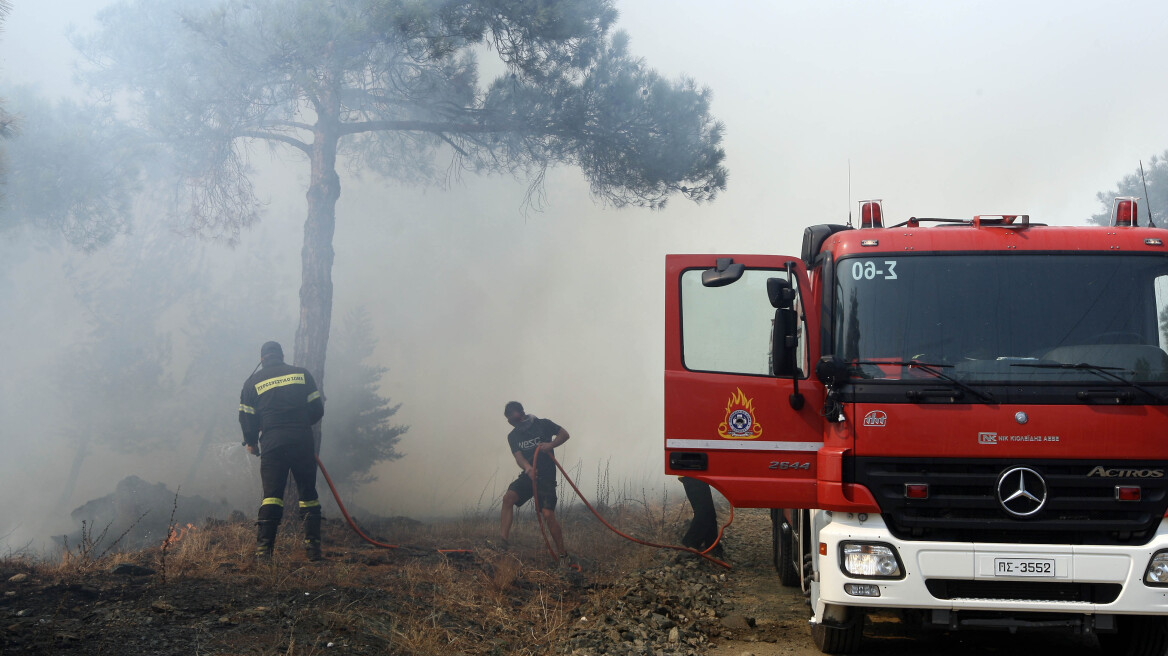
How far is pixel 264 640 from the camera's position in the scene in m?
4.41

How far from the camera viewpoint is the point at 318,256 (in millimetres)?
10242

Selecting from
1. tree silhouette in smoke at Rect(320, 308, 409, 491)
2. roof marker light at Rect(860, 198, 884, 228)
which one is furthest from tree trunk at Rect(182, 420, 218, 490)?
roof marker light at Rect(860, 198, 884, 228)

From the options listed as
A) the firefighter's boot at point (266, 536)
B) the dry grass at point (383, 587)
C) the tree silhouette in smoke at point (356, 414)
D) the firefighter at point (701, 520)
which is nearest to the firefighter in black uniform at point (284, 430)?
the firefighter's boot at point (266, 536)

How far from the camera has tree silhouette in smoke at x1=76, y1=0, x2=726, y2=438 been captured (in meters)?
9.43

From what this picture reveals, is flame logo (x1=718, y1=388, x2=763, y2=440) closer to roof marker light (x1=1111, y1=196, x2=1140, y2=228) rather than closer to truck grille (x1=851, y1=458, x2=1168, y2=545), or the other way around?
truck grille (x1=851, y1=458, x2=1168, y2=545)

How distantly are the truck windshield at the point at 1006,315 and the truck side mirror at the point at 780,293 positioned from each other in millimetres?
317

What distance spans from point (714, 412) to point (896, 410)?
103cm

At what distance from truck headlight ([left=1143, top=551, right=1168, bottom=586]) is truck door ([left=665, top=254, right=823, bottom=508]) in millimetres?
1569

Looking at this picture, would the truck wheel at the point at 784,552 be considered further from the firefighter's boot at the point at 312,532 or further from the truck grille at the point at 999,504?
the firefighter's boot at the point at 312,532

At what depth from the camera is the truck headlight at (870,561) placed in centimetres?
425

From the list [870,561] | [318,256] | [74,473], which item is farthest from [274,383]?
[74,473]

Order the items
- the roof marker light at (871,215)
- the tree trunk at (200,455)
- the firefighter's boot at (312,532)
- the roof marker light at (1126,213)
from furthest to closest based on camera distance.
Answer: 1. the tree trunk at (200,455)
2. the firefighter's boot at (312,532)
3. the roof marker light at (871,215)
4. the roof marker light at (1126,213)

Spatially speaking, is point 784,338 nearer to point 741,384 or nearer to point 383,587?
→ point 741,384

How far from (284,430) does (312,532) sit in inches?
34.7
